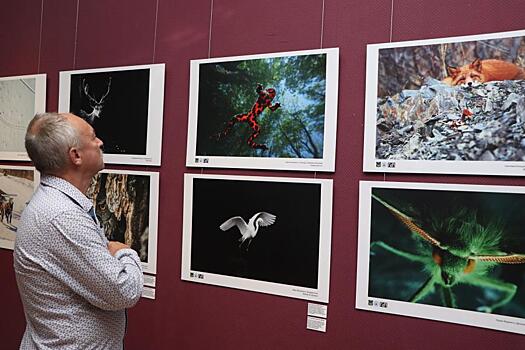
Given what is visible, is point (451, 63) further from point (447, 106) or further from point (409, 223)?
point (409, 223)

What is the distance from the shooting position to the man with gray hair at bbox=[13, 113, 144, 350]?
1.92m

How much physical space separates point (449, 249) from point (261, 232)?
96cm

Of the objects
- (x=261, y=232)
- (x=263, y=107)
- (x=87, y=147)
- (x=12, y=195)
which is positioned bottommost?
(x=261, y=232)

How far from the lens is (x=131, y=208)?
3.35 metres

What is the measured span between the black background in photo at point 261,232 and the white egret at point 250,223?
0.02 metres

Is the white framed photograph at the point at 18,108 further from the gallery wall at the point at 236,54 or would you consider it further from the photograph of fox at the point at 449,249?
the photograph of fox at the point at 449,249

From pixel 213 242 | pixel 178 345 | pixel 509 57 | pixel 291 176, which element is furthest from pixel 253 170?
pixel 509 57

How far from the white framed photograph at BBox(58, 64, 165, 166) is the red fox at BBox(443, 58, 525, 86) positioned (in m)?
1.68

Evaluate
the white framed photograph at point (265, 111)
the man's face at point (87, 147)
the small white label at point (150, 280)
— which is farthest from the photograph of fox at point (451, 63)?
the small white label at point (150, 280)

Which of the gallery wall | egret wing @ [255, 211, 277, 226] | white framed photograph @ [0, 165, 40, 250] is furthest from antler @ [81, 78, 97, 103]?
egret wing @ [255, 211, 277, 226]

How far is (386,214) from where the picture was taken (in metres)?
2.53

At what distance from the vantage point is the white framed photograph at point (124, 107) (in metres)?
3.27

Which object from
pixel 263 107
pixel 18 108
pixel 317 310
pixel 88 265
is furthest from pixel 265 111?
pixel 18 108

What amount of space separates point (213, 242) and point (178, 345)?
0.67 metres
